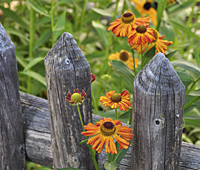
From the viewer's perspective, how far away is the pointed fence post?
2.15ft

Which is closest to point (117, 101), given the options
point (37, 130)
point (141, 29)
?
point (141, 29)

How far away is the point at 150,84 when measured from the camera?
66 cm

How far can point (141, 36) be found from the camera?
2.48ft

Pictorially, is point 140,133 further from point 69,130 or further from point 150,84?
point 69,130

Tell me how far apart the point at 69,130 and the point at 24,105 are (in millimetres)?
329

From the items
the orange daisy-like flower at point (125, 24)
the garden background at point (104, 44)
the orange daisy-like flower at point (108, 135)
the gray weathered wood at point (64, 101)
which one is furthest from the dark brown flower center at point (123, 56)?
the orange daisy-like flower at point (108, 135)

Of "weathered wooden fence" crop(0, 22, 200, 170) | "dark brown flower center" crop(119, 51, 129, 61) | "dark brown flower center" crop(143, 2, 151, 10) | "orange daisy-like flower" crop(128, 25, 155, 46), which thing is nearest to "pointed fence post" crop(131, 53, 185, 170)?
"weathered wooden fence" crop(0, 22, 200, 170)

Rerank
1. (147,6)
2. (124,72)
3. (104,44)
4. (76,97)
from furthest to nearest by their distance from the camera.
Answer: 1. (147,6)
2. (104,44)
3. (124,72)
4. (76,97)

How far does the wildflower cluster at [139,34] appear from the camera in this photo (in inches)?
29.9

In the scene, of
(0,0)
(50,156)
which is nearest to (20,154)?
(50,156)

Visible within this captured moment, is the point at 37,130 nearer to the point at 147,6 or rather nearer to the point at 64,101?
the point at 64,101

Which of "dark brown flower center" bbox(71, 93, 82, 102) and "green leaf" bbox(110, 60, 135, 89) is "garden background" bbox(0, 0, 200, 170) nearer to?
"green leaf" bbox(110, 60, 135, 89)

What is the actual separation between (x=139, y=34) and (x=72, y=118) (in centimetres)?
36

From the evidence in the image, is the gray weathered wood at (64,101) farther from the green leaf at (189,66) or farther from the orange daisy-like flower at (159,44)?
the green leaf at (189,66)
